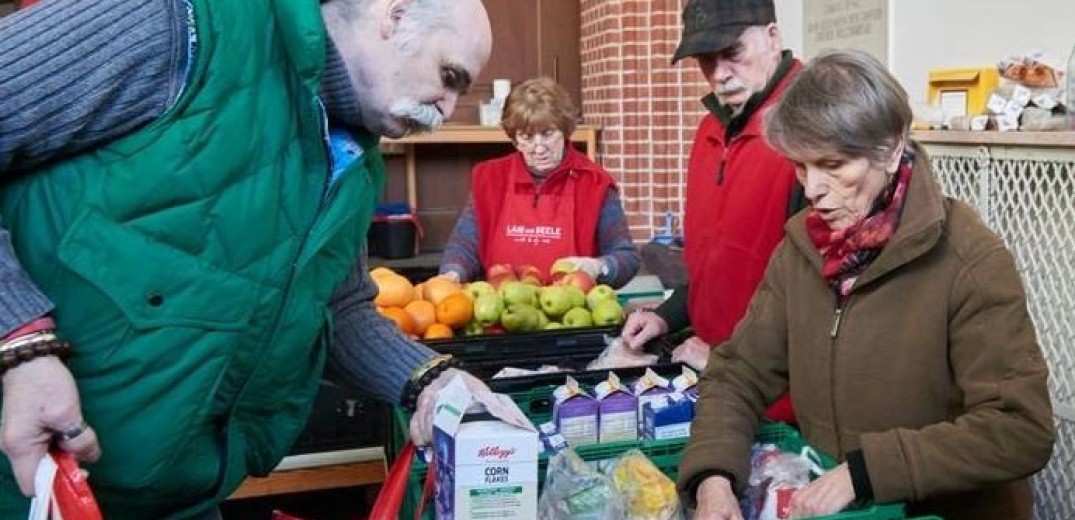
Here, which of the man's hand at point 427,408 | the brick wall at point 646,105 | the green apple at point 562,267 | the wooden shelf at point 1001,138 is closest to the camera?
the man's hand at point 427,408

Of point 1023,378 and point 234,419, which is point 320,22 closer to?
point 234,419

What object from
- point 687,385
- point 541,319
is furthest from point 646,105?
point 687,385

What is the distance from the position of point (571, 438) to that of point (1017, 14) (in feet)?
5.39

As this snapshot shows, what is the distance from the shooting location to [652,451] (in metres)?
1.65

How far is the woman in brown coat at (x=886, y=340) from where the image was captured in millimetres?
1405

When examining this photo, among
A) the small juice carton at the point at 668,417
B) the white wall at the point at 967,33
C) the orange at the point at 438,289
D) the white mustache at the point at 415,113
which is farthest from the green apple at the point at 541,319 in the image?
the white mustache at the point at 415,113

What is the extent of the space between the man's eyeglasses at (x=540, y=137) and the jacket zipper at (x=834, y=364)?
5.44ft

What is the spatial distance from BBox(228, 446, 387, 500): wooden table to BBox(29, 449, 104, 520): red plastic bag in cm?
135

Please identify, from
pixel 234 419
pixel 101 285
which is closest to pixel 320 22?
pixel 101 285

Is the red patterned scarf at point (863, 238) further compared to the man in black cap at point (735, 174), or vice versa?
the man in black cap at point (735, 174)

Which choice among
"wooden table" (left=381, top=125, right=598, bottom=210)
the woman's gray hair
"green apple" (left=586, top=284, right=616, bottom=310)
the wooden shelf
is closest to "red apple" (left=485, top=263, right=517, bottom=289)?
"green apple" (left=586, top=284, right=616, bottom=310)

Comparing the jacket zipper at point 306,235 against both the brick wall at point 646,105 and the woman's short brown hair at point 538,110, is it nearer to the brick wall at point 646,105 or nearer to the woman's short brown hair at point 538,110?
the woman's short brown hair at point 538,110

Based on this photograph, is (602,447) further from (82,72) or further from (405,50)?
(82,72)

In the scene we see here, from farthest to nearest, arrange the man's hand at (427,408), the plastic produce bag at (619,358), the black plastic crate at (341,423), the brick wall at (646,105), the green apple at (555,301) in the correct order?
the brick wall at (646,105), the green apple at (555,301), the black plastic crate at (341,423), the plastic produce bag at (619,358), the man's hand at (427,408)
